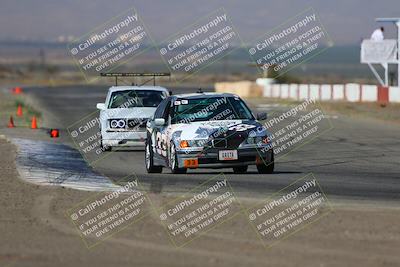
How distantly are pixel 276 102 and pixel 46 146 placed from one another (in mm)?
29464

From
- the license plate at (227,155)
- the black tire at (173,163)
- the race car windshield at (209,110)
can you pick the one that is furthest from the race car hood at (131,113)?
the license plate at (227,155)

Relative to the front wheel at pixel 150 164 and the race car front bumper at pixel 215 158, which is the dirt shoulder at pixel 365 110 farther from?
the race car front bumper at pixel 215 158

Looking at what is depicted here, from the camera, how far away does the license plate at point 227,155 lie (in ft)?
59.6

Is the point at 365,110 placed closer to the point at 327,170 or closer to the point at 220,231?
the point at 327,170

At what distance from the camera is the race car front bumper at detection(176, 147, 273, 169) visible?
18.2m

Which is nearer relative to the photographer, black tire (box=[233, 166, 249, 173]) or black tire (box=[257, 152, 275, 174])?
black tire (box=[257, 152, 275, 174])

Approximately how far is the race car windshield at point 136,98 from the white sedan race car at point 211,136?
5776 mm

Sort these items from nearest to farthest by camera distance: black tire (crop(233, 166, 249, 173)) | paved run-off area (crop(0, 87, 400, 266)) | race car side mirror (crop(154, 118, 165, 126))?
paved run-off area (crop(0, 87, 400, 266)), race car side mirror (crop(154, 118, 165, 126)), black tire (crop(233, 166, 249, 173))

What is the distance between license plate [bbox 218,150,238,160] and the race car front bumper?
0.17 ft

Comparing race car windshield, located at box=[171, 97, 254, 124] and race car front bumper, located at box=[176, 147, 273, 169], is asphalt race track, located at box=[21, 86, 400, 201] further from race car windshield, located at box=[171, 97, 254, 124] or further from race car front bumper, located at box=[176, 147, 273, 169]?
race car windshield, located at box=[171, 97, 254, 124]

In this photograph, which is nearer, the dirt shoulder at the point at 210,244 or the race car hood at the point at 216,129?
the dirt shoulder at the point at 210,244

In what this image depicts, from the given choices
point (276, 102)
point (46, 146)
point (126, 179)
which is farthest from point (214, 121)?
point (276, 102)

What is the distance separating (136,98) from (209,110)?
658cm

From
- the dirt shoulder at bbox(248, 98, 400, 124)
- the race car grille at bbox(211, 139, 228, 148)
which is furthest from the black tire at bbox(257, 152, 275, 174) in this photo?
the dirt shoulder at bbox(248, 98, 400, 124)
